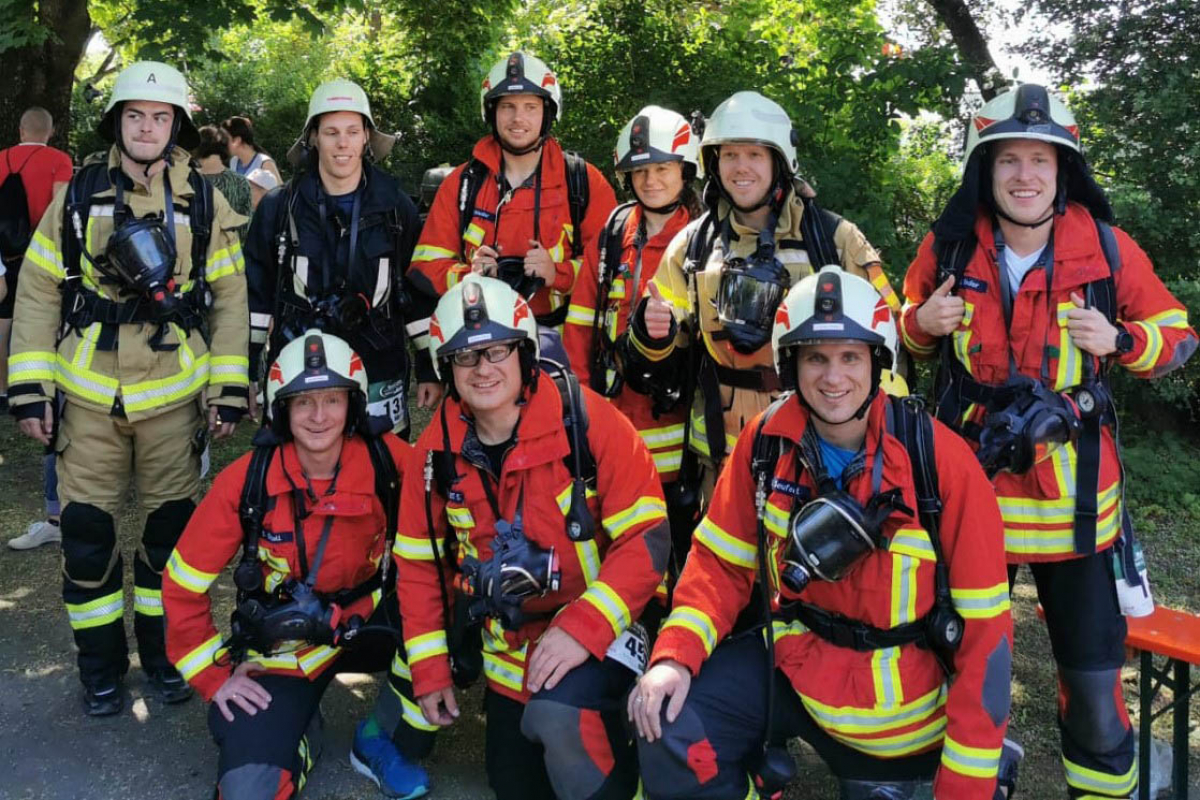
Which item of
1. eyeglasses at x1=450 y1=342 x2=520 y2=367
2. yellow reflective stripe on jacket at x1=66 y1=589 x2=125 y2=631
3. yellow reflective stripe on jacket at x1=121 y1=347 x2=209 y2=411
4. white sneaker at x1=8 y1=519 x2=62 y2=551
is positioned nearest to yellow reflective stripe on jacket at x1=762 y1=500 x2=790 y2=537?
eyeglasses at x1=450 y1=342 x2=520 y2=367

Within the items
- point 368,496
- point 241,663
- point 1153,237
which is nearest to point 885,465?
point 368,496

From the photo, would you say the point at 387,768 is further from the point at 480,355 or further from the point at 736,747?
the point at 480,355

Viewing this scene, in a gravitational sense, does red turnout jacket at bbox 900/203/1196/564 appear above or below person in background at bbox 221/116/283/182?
below

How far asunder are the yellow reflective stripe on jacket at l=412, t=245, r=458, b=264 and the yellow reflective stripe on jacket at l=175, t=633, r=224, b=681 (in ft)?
6.30

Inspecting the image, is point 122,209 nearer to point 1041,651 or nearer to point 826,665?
point 826,665

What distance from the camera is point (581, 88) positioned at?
8844 millimetres

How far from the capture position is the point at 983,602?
291cm

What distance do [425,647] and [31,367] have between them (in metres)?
2.09

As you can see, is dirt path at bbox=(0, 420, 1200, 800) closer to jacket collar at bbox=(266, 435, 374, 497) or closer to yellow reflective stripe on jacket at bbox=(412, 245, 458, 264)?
jacket collar at bbox=(266, 435, 374, 497)

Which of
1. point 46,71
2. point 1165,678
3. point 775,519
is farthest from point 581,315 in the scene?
point 46,71

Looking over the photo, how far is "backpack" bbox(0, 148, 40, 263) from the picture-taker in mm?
6906

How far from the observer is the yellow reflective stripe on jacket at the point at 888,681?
3031 millimetres

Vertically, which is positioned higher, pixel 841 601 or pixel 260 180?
pixel 260 180

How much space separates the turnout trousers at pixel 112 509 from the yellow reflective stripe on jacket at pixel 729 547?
2392 millimetres
